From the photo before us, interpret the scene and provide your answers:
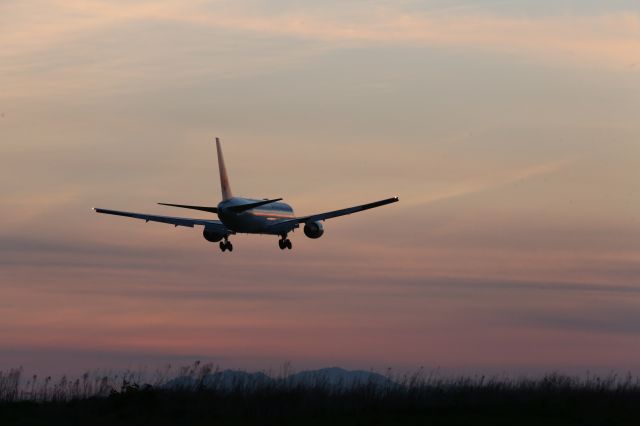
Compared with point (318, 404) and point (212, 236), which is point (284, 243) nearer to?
point (212, 236)

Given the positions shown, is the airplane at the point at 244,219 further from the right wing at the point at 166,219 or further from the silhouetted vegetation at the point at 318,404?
the silhouetted vegetation at the point at 318,404

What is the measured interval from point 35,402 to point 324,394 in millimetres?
15126

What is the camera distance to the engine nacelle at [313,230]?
350ft

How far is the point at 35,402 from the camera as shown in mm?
63000

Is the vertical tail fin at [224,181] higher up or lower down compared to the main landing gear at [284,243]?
higher up

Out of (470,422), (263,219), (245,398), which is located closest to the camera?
(470,422)

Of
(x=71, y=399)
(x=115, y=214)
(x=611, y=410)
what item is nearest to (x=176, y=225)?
(x=115, y=214)

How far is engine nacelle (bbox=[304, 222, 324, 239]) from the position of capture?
106812mm

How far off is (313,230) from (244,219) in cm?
674

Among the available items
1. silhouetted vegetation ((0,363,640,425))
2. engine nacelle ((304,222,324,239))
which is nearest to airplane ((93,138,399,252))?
engine nacelle ((304,222,324,239))

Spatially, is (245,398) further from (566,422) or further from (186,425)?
(566,422)

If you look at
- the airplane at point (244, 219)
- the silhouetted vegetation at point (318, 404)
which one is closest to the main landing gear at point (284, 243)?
the airplane at point (244, 219)

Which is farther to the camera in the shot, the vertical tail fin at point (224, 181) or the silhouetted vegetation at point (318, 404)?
the vertical tail fin at point (224, 181)

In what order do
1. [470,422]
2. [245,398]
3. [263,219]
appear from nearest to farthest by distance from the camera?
[470,422] → [245,398] → [263,219]
